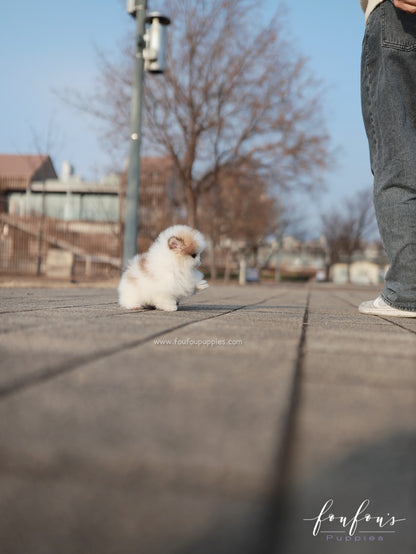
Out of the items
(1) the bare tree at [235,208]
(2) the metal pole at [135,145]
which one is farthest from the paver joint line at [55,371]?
(1) the bare tree at [235,208]

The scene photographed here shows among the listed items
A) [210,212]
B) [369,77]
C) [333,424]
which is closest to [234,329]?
[333,424]

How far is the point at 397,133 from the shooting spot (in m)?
3.38

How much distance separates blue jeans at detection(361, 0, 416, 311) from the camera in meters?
3.35

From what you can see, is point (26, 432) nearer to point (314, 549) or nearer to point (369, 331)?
point (314, 549)

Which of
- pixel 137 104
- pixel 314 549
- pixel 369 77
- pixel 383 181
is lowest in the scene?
pixel 314 549

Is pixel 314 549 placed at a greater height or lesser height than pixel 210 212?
lesser

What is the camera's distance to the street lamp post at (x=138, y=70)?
8.15 metres

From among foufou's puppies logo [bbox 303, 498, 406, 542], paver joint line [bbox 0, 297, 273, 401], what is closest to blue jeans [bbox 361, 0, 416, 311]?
paver joint line [bbox 0, 297, 273, 401]

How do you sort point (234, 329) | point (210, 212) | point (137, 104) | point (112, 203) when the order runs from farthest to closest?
point (210, 212) < point (112, 203) < point (137, 104) < point (234, 329)

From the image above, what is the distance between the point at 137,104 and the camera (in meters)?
8.41

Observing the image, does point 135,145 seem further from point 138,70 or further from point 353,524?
point 353,524

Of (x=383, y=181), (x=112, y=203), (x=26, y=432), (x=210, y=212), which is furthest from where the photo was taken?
(x=210, y=212)

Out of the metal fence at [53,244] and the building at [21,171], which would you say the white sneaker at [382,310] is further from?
the building at [21,171]

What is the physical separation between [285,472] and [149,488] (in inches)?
8.5
